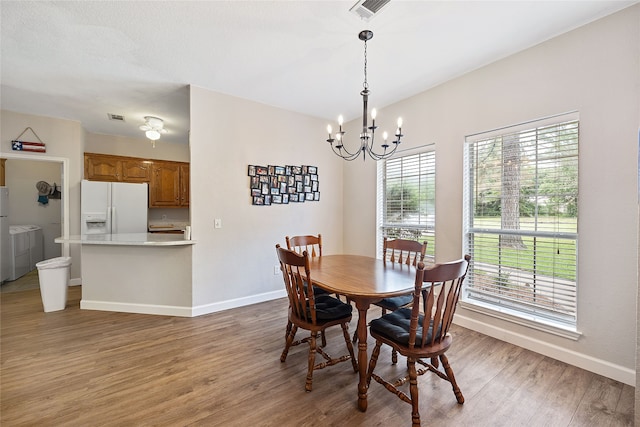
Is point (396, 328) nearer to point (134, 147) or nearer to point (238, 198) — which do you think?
point (238, 198)

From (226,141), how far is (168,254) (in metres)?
1.59

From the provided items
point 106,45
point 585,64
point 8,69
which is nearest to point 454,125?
point 585,64

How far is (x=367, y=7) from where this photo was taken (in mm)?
1875

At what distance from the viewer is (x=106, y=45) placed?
234 cm

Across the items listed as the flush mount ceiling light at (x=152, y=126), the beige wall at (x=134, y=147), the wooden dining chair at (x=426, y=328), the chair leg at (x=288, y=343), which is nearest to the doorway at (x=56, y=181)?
the beige wall at (x=134, y=147)

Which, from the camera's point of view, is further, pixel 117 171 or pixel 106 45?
pixel 117 171

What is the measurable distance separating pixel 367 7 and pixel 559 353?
125 inches

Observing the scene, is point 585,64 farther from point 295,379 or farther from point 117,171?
point 117,171

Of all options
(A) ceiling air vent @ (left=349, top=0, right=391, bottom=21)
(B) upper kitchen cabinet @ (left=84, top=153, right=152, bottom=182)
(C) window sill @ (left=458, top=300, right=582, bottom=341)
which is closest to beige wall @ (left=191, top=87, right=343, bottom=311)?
(A) ceiling air vent @ (left=349, top=0, right=391, bottom=21)

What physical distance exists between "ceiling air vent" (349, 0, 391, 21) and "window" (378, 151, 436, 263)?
1802mm

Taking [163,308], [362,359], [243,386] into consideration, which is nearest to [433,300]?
[362,359]

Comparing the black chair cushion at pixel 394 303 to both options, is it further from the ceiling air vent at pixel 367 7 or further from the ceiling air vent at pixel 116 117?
the ceiling air vent at pixel 116 117

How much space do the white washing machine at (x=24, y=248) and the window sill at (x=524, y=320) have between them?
7169 millimetres

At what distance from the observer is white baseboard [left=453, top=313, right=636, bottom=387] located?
1910mm
